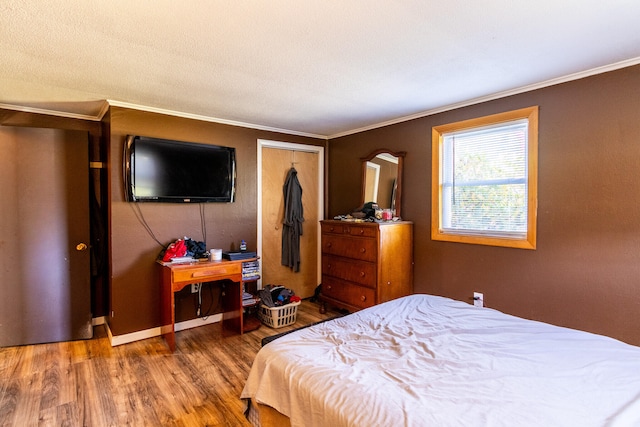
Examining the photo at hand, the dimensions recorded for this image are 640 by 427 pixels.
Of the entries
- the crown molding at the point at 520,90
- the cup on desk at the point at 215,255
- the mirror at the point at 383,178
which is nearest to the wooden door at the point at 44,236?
the cup on desk at the point at 215,255

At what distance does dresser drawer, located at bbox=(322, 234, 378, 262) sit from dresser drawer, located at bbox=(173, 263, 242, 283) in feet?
3.45

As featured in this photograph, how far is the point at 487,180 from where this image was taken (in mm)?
2906

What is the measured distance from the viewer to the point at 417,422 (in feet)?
3.20

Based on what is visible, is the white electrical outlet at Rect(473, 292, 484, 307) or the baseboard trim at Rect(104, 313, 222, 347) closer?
the white electrical outlet at Rect(473, 292, 484, 307)

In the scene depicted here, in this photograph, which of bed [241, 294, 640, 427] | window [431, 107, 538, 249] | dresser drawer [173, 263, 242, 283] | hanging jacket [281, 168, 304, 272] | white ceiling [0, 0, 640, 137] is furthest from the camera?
hanging jacket [281, 168, 304, 272]

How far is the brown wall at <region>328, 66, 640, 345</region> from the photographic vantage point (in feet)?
7.13

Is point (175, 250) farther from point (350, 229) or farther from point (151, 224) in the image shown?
point (350, 229)

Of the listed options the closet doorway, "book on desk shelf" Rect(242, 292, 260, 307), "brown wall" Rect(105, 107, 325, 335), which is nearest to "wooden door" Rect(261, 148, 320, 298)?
the closet doorway

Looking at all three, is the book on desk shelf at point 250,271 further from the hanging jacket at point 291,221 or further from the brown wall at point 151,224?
the hanging jacket at point 291,221

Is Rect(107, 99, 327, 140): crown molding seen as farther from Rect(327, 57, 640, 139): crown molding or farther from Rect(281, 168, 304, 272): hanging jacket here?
Rect(327, 57, 640, 139): crown molding

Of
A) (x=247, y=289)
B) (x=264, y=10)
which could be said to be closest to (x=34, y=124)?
(x=247, y=289)

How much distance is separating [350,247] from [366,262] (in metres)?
0.27

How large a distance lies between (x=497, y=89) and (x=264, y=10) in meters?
2.07

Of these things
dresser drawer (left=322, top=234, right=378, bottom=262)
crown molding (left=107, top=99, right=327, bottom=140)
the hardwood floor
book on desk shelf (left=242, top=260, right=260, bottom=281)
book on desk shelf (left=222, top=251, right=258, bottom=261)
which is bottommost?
the hardwood floor
